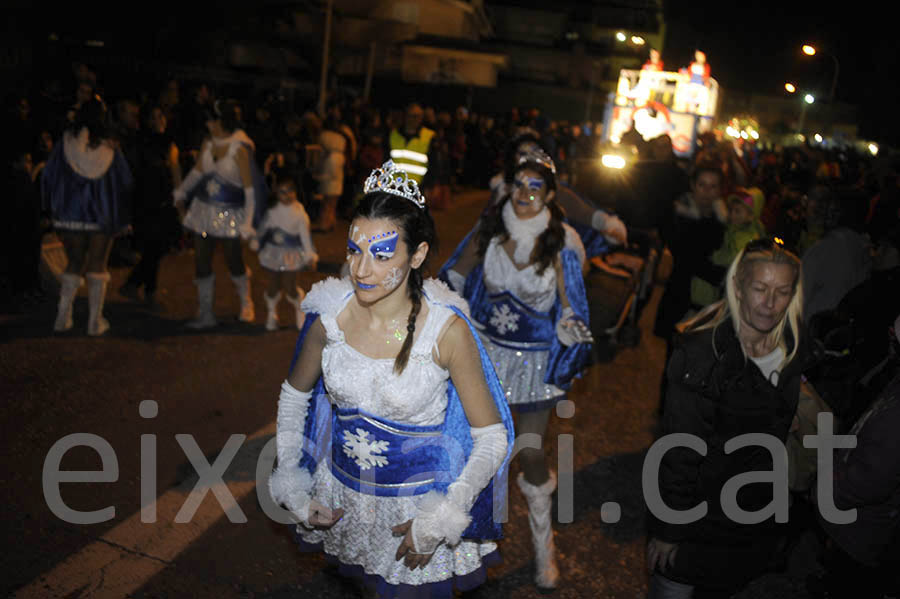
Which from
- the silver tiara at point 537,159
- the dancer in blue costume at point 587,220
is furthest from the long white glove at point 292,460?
the dancer in blue costume at point 587,220

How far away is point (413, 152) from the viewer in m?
10.2

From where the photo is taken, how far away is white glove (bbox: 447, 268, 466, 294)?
14.2 feet

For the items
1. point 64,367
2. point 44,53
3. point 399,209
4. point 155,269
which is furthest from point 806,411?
point 44,53

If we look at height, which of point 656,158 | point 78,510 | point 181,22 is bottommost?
point 78,510

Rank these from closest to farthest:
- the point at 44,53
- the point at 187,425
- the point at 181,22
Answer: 1. the point at 187,425
2. the point at 44,53
3. the point at 181,22

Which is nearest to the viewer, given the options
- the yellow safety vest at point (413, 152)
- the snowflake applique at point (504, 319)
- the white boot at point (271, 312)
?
the snowflake applique at point (504, 319)

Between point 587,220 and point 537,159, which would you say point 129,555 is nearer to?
point 537,159

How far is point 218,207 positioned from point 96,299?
133 cm

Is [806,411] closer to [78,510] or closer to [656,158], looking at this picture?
[78,510]

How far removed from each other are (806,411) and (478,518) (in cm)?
137

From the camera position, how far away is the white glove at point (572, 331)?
3902mm

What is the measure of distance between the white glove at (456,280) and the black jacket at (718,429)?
1781 millimetres

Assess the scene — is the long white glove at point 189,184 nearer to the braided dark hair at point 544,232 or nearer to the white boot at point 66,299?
the white boot at point 66,299

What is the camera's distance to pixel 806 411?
293 centimetres
